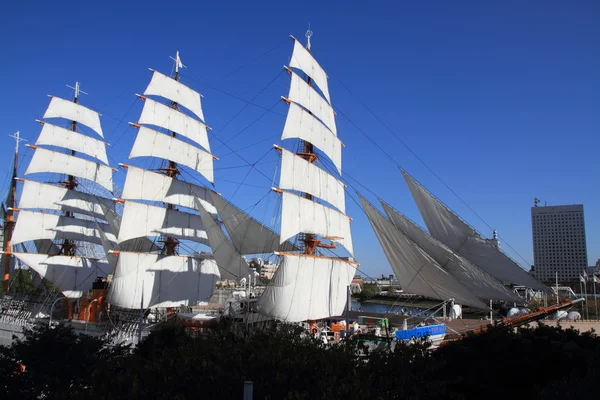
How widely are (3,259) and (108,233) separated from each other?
1126 cm

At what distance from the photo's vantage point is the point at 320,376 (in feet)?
33.8

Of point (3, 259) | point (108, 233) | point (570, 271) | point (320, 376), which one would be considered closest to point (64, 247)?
point (108, 233)

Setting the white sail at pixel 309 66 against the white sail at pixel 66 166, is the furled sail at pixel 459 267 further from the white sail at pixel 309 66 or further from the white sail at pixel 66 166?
the white sail at pixel 66 166

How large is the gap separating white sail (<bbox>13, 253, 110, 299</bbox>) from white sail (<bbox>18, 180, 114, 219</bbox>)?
211 inches

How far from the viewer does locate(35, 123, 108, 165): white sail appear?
5156cm

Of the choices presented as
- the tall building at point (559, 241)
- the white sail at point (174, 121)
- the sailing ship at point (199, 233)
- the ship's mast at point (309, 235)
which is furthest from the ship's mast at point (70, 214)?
the tall building at point (559, 241)

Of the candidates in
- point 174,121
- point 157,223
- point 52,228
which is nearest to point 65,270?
point 52,228

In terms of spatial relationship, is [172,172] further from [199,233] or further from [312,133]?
[312,133]

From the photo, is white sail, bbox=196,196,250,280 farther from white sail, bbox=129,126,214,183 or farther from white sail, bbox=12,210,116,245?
white sail, bbox=12,210,116,245

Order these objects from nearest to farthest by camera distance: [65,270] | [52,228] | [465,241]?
[465,241]
[65,270]
[52,228]

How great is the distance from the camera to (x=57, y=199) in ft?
163

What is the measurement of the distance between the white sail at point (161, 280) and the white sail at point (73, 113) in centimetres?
2235

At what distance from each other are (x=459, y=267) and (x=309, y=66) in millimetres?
21066

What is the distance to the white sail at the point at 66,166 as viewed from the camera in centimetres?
5003
